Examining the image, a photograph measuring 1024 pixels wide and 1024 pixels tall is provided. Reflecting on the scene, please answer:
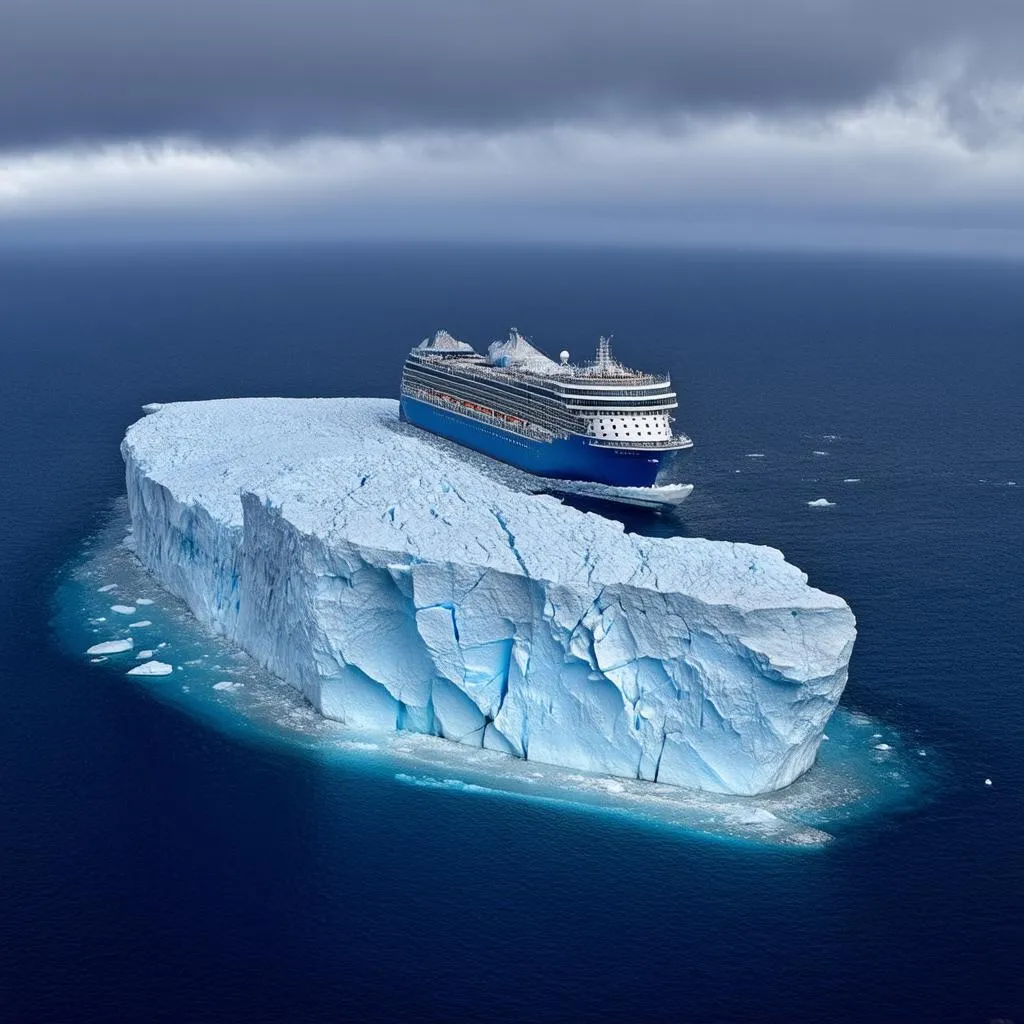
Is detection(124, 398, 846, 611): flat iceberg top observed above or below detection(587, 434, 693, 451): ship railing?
above

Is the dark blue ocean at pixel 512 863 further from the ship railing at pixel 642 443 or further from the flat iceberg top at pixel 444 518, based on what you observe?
the flat iceberg top at pixel 444 518

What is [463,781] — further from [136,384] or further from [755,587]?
[136,384]

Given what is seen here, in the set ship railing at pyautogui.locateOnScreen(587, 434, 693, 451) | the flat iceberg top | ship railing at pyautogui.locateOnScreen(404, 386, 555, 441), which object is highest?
the flat iceberg top

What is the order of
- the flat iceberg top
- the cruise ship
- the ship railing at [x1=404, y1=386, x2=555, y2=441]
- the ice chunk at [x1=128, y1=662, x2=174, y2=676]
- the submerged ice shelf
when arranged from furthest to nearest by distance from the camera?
1. the ship railing at [x1=404, y1=386, x2=555, y2=441]
2. the cruise ship
3. the ice chunk at [x1=128, y1=662, x2=174, y2=676]
4. the flat iceberg top
5. the submerged ice shelf

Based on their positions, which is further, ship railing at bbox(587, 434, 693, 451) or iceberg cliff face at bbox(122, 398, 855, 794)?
ship railing at bbox(587, 434, 693, 451)

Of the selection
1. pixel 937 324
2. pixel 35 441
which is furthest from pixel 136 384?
pixel 937 324

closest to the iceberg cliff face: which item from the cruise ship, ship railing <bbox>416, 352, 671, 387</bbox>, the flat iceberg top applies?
the flat iceberg top

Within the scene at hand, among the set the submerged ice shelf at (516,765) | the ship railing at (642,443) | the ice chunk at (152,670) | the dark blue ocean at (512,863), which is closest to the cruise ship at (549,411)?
the ship railing at (642,443)

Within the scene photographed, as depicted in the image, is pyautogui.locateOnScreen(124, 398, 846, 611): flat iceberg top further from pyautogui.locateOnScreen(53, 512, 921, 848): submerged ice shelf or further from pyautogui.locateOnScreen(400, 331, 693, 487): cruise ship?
pyautogui.locateOnScreen(400, 331, 693, 487): cruise ship
